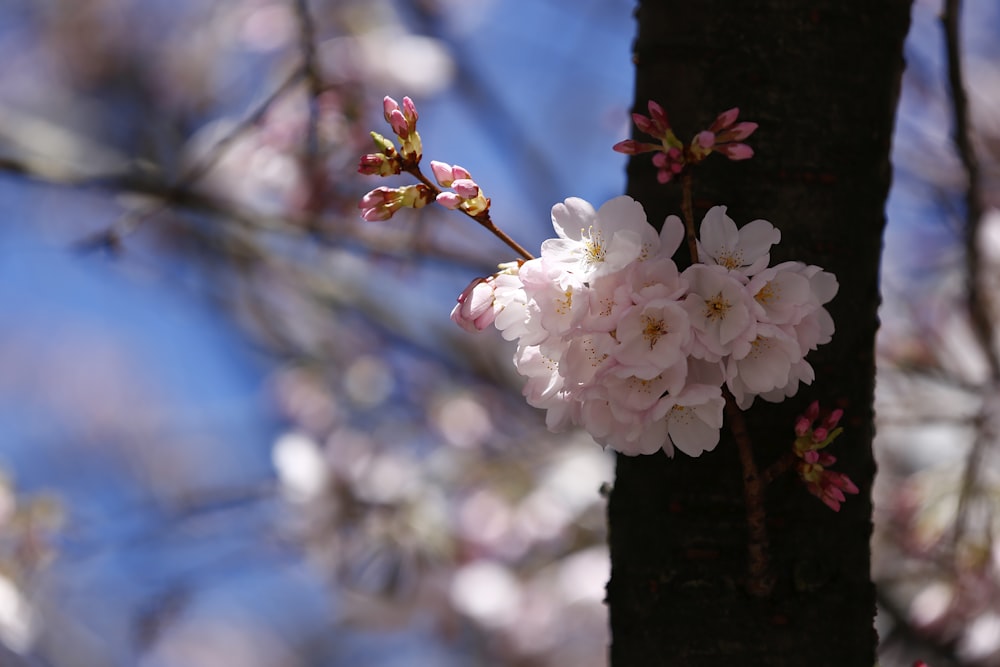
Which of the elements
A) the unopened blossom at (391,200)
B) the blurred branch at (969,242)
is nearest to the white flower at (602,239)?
the unopened blossom at (391,200)

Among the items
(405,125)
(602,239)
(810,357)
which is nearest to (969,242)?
(810,357)

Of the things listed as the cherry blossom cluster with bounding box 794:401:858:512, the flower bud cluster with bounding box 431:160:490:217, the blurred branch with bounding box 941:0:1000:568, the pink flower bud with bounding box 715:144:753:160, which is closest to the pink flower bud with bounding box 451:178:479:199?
the flower bud cluster with bounding box 431:160:490:217

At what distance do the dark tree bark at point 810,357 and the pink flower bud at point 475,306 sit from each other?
213 mm

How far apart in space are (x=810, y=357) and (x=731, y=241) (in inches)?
8.0

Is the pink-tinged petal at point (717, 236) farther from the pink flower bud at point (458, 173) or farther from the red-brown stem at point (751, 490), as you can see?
the pink flower bud at point (458, 173)

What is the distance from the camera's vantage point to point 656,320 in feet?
2.28

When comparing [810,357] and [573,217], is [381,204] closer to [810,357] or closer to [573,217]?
[573,217]

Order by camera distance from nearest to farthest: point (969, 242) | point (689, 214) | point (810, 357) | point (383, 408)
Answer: point (689, 214), point (810, 357), point (969, 242), point (383, 408)

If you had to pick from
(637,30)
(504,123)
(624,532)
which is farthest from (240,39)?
(624,532)

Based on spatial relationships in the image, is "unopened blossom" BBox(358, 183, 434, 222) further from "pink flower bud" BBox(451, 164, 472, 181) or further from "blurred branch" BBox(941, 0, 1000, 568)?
"blurred branch" BBox(941, 0, 1000, 568)

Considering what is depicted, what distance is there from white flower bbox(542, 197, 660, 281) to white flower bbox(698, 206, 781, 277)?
1.7 inches

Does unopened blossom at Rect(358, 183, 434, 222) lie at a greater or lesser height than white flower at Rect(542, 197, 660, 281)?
greater

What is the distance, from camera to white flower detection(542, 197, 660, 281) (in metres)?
0.70

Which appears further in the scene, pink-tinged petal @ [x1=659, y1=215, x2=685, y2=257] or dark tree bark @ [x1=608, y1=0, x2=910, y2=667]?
dark tree bark @ [x1=608, y1=0, x2=910, y2=667]
